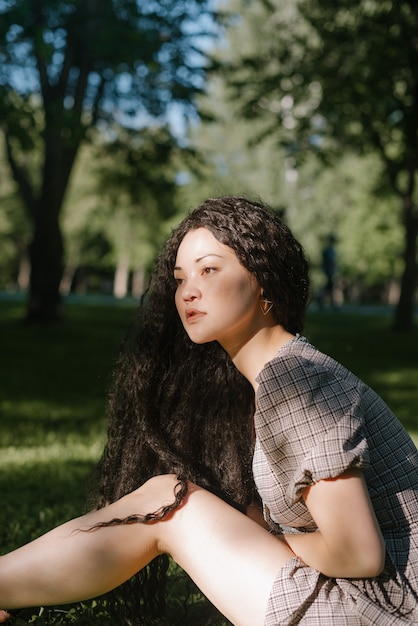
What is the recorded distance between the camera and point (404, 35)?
11.4 m

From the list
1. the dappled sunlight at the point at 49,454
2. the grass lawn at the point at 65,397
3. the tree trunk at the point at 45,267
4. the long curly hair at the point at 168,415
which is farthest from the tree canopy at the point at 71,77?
the long curly hair at the point at 168,415

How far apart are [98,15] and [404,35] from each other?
445cm

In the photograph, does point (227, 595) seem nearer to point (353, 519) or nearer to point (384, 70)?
point (353, 519)

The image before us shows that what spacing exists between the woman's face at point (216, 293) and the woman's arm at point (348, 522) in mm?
579

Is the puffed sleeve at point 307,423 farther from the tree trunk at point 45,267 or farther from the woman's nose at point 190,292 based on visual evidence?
the tree trunk at point 45,267

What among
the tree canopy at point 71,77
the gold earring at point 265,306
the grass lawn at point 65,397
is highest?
the tree canopy at point 71,77

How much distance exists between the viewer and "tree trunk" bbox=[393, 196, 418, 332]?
1616 cm

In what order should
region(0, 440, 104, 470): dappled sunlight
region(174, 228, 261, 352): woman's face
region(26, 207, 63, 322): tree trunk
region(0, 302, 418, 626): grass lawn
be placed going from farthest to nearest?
region(26, 207, 63, 322): tree trunk
region(0, 440, 104, 470): dappled sunlight
region(0, 302, 418, 626): grass lawn
region(174, 228, 261, 352): woman's face

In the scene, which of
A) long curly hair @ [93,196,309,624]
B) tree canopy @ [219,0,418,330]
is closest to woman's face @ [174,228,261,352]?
long curly hair @ [93,196,309,624]

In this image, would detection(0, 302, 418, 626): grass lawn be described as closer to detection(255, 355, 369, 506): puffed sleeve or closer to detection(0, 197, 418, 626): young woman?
detection(0, 197, 418, 626): young woman

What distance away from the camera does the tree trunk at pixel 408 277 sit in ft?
53.0

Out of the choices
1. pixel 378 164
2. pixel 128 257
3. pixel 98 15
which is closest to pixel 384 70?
pixel 98 15

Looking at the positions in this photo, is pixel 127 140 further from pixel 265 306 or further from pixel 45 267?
pixel 265 306

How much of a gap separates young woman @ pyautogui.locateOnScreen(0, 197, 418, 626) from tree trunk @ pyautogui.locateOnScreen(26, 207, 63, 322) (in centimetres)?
1248
